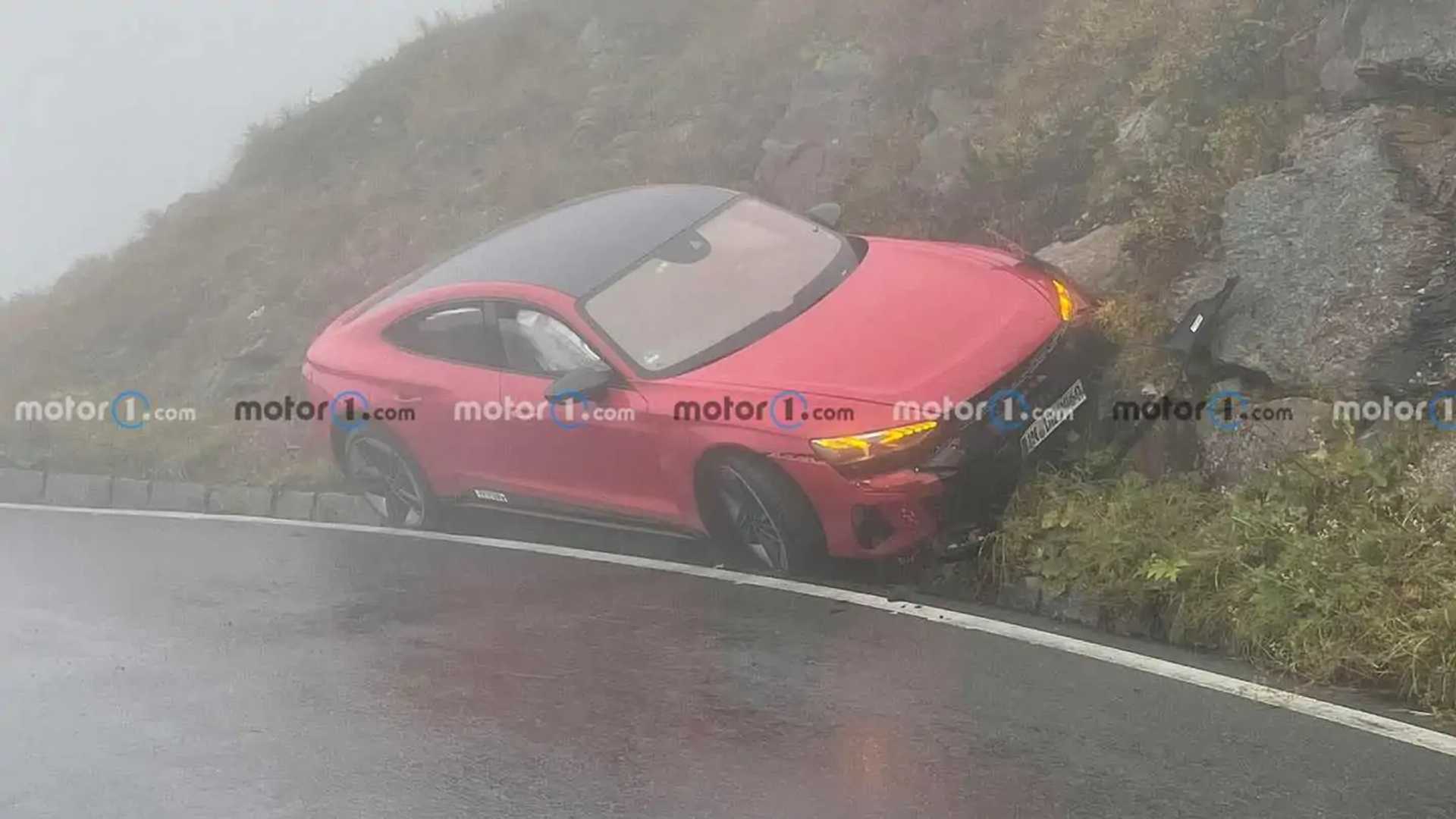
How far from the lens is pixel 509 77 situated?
1664 centimetres

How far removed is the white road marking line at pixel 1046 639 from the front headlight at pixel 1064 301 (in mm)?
1724

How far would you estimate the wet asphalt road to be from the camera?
4184mm

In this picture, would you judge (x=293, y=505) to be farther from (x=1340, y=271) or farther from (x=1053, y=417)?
(x=1340, y=271)

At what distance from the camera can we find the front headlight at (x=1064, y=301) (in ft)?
22.1

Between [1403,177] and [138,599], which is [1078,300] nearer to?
[1403,177]

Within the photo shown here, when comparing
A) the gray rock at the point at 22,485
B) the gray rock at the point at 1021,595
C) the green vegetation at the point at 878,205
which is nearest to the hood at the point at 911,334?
the green vegetation at the point at 878,205

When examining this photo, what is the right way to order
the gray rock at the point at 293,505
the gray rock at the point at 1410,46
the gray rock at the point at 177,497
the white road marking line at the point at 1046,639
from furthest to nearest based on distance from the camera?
the gray rock at the point at 177,497, the gray rock at the point at 293,505, the gray rock at the point at 1410,46, the white road marking line at the point at 1046,639

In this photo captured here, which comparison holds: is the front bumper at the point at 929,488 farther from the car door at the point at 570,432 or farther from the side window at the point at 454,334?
the side window at the point at 454,334

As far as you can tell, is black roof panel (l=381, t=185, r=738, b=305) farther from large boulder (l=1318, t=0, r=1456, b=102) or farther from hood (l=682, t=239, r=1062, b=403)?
large boulder (l=1318, t=0, r=1456, b=102)

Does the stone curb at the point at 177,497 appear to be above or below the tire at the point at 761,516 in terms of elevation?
below

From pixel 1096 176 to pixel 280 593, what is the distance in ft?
19.0

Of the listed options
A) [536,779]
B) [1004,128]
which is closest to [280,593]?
[536,779]

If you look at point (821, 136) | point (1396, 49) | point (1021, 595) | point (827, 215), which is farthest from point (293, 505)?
point (1396, 49)

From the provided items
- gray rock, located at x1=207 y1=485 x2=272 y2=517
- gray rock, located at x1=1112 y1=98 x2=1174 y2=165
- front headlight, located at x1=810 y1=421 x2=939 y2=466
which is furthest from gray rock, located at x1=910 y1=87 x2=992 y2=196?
gray rock, located at x1=207 y1=485 x2=272 y2=517
